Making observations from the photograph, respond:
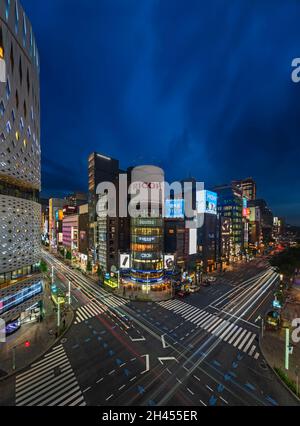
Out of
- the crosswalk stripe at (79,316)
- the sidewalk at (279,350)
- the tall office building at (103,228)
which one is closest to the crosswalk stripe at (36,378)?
the crosswalk stripe at (79,316)

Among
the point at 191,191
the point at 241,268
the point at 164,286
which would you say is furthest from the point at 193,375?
the point at 241,268

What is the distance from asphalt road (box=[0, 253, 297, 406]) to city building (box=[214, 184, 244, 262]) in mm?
52277

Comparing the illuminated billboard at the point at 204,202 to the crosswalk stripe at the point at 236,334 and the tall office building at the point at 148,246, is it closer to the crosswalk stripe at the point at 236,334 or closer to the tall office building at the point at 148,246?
the tall office building at the point at 148,246

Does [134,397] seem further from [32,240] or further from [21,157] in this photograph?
[21,157]

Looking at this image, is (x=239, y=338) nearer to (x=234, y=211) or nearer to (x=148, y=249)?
(x=148, y=249)

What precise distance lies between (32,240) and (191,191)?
45.6 metres

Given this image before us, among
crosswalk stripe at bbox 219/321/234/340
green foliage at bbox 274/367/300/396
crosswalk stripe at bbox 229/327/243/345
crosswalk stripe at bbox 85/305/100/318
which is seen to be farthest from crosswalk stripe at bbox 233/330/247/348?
crosswalk stripe at bbox 85/305/100/318

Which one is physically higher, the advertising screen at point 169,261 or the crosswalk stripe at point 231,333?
the advertising screen at point 169,261

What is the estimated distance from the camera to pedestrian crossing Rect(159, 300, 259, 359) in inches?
906

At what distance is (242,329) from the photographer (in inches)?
1056

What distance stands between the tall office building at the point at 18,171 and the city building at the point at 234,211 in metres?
77.6

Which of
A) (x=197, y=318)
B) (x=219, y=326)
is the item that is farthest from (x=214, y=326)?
(x=197, y=318)

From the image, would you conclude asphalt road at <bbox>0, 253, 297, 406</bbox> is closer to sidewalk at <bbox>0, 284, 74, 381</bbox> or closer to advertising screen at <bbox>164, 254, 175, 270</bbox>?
sidewalk at <bbox>0, 284, 74, 381</bbox>

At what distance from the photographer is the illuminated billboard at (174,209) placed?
174 feet
